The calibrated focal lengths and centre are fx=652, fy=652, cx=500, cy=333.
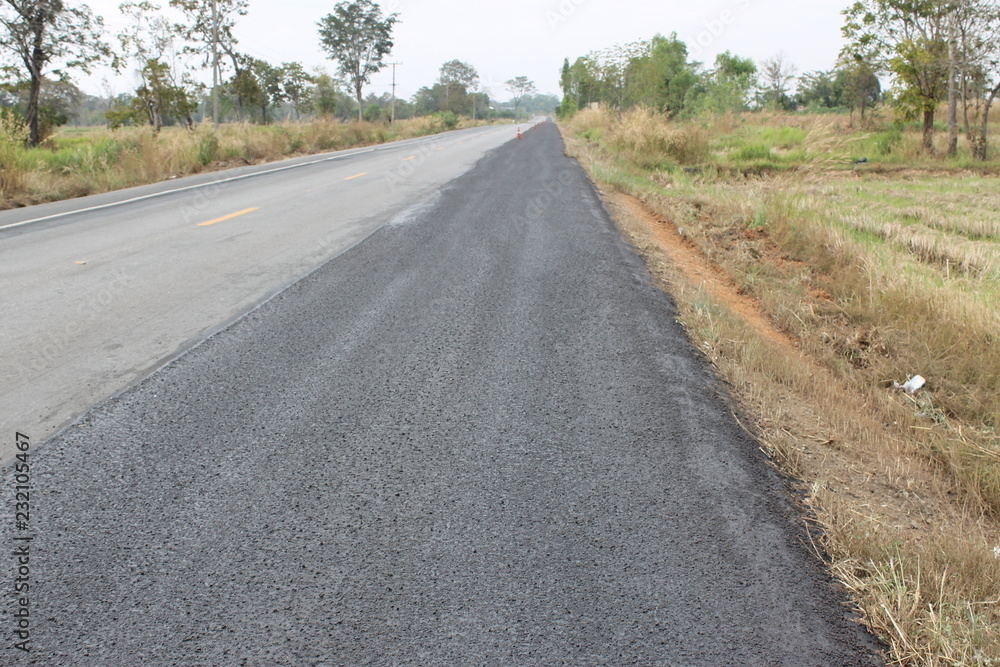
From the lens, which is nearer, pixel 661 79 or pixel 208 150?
pixel 208 150

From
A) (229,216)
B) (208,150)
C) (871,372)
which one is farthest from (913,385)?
(208,150)

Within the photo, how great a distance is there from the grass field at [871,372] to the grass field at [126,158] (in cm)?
1136

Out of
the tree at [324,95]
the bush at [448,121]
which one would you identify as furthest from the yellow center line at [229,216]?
the bush at [448,121]

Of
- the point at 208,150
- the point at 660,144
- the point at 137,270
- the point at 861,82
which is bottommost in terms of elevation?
the point at 137,270

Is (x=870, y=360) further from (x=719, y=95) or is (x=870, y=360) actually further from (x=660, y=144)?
(x=719, y=95)

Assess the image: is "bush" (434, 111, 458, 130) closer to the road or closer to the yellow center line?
the road

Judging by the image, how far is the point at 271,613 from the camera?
209 centimetres

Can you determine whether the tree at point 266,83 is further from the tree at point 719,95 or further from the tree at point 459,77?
the tree at point 459,77

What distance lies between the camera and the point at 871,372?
4594mm

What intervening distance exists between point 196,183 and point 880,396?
1483cm

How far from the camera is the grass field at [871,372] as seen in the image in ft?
7.48

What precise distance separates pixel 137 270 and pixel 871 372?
6.68 metres

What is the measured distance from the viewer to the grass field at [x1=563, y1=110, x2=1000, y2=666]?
2279 millimetres

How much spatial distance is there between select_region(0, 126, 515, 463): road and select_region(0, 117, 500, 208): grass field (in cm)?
132
